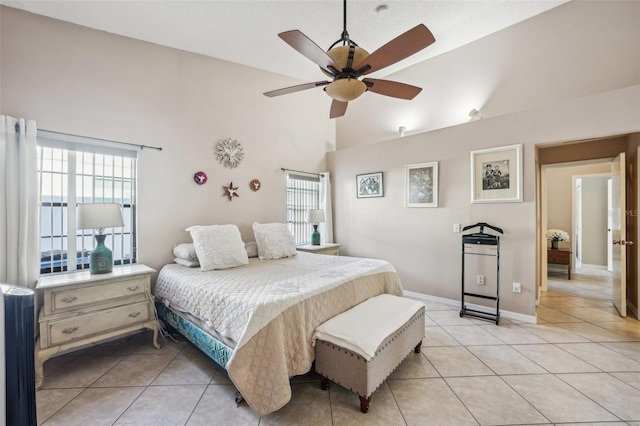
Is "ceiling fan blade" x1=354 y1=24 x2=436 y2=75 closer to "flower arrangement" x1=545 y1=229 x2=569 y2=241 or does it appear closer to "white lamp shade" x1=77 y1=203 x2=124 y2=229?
"white lamp shade" x1=77 y1=203 x2=124 y2=229

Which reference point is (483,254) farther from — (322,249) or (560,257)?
(560,257)

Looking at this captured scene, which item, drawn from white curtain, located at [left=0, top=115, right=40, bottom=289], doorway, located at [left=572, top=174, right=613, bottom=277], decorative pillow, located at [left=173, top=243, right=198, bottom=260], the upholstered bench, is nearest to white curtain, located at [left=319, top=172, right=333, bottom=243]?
decorative pillow, located at [left=173, top=243, right=198, bottom=260]

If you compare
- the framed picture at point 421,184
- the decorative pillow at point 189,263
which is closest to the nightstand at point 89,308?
the decorative pillow at point 189,263

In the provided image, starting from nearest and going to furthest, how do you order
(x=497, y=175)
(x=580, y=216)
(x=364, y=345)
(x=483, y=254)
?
(x=364, y=345), (x=497, y=175), (x=483, y=254), (x=580, y=216)

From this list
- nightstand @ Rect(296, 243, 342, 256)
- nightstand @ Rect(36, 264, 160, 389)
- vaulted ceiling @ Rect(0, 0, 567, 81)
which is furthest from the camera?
nightstand @ Rect(296, 243, 342, 256)

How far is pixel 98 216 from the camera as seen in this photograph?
241cm

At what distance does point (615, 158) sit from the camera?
3.47 m

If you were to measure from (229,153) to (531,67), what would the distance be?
14.1ft

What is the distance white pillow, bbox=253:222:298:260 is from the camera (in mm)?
3396

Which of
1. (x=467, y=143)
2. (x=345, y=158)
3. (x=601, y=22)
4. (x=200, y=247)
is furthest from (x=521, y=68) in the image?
(x=200, y=247)

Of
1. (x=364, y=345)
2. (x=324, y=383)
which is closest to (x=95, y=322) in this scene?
(x=324, y=383)

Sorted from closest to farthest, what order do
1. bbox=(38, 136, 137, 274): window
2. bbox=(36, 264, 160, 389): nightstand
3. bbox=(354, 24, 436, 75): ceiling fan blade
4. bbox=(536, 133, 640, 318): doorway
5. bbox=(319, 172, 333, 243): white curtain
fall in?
bbox=(354, 24, 436, 75): ceiling fan blade
bbox=(36, 264, 160, 389): nightstand
bbox=(38, 136, 137, 274): window
bbox=(536, 133, 640, 318): doorway
bbox=(319, 172, 333, 243): white curtain

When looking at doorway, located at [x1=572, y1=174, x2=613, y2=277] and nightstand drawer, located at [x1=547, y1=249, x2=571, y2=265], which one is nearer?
nightstand drawer, located at [x1=547, y1=249, x2=571, y2=265]

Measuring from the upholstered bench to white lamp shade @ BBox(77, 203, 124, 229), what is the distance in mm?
2153
